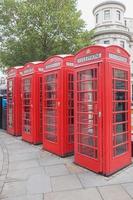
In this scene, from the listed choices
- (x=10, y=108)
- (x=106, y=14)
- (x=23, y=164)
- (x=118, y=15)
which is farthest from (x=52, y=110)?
(x=118, y=15)

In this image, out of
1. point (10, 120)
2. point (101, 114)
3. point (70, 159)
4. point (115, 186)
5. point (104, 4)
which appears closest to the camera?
point (115, 186)

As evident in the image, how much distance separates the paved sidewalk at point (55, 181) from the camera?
4824 millimetres

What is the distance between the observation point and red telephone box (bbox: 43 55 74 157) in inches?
289

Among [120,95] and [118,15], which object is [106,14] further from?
[120,95]

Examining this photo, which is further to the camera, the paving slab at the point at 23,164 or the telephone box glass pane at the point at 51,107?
the telephone box glass pane at the point at 51,107

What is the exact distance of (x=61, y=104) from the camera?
7.35 metres

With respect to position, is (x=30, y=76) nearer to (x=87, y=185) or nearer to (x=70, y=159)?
(x=70, y=159)

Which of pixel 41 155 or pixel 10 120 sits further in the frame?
pixel 10 120

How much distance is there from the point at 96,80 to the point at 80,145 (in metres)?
1.67

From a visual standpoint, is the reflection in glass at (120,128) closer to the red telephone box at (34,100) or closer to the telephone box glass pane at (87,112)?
the telephone box glass pane at (87,112)

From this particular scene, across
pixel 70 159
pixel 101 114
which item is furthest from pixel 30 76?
pixel 101 114

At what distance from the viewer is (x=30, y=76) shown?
938cm

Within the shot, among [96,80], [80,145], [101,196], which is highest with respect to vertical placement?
[96,80]

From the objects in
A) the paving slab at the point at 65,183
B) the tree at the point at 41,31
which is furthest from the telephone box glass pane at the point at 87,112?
the tree at the point at 41,31
